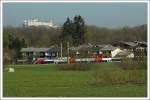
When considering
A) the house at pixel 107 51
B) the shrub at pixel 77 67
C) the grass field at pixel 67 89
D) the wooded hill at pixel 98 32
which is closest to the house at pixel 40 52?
the house at pixel 107 51

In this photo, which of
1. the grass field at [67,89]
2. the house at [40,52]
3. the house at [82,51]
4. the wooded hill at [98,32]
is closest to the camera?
the wooded hill at [98,32]

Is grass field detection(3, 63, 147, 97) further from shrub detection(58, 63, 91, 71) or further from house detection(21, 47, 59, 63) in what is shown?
house detection(21, 47, 59, 63)

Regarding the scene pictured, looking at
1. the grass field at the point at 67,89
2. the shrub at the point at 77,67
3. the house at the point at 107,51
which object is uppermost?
the house at the point at 107,51

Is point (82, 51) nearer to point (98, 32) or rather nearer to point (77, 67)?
point (77, 67)

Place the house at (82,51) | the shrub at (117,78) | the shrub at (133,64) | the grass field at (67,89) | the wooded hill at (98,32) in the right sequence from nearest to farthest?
the wooded hill at (98,32) → the grass field at (67,89) → the shrub at (117,78) → the shrub at (133,64) → the house at (82,51)

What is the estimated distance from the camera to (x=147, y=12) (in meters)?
5.38

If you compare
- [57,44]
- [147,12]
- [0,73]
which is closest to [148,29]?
[147,12]

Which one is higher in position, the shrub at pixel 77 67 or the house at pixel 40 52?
the house at pixel 40 52

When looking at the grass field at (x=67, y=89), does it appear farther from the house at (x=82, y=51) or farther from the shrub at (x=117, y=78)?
the house at (x=82, y=51)

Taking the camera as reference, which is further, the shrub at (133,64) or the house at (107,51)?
the house at (107,51)

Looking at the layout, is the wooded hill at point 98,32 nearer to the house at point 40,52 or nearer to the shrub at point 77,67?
the shrub at point 77,67

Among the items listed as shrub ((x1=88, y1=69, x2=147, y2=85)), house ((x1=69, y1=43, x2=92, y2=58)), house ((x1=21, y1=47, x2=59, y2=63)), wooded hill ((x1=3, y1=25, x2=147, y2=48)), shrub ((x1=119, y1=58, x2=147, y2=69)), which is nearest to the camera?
wooded hill ((x1=3, y1=25, x2=147, y2=48))

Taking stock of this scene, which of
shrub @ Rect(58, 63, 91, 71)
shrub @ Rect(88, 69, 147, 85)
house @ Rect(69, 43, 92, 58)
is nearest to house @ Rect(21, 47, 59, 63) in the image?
house @ Rect(69, 43, 92, 58)

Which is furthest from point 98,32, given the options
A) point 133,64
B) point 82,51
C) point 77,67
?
point 82,51
